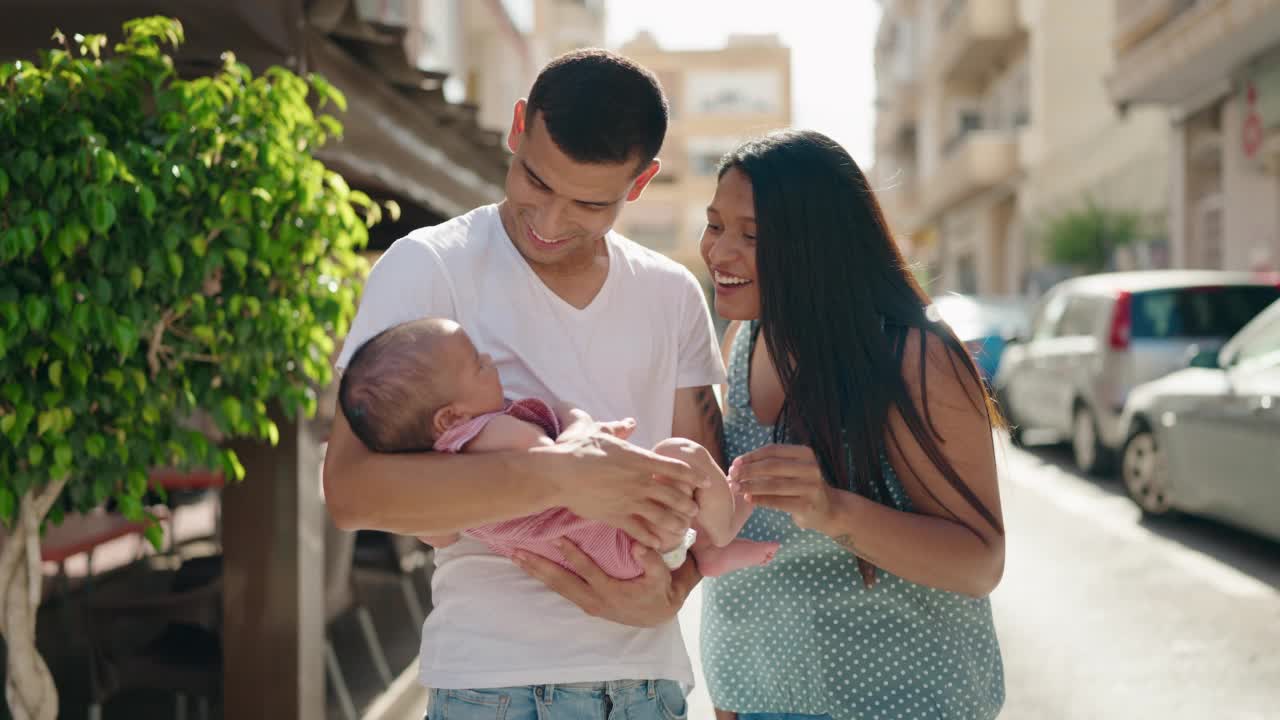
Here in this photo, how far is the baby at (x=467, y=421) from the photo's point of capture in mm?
Answer: 2029

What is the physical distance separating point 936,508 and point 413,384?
0.92 m

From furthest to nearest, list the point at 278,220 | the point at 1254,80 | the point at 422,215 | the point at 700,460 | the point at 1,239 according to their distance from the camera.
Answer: the point at 1254,80 < the point at 422,215 < the point at 278,220 < the point at 1,239 < the point at 700,460

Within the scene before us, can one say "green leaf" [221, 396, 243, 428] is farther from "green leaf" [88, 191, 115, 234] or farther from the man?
the man

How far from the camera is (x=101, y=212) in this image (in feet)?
10.8

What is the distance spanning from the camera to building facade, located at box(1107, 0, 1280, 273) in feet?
54.2

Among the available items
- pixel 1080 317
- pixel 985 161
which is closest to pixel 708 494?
pixel 1080 317


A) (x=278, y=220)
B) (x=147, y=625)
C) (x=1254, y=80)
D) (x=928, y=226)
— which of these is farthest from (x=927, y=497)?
(x=928, y=226)

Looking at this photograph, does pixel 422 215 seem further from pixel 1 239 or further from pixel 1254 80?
pixel 1254 80

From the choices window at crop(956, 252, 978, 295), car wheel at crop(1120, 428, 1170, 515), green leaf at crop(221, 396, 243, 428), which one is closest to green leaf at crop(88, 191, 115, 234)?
green leaf at crop(221, 396, 243, 428)

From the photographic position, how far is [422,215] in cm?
801

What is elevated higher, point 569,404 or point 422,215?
point 422,215

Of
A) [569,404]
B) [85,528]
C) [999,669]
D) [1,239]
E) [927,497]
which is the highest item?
[1,239]

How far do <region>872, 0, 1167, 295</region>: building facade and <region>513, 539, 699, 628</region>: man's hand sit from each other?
21.8 metres

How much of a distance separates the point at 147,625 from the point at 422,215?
130 inches
